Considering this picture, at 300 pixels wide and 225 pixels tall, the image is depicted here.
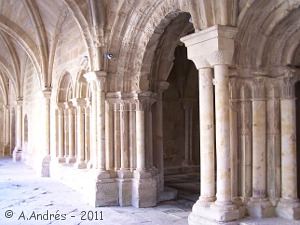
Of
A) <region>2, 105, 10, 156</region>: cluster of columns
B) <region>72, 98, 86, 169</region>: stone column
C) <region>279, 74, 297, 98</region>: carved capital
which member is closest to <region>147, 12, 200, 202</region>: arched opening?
<region>72, 98, 86, 169</region>: stone column

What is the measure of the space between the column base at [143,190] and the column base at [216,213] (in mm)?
2031

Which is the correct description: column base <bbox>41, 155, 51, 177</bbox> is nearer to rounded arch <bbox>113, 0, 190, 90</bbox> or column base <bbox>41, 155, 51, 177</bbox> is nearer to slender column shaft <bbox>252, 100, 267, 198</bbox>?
rounded arch <bbox>113, 0, 190, 90</bbox>

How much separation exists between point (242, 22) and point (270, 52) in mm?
581

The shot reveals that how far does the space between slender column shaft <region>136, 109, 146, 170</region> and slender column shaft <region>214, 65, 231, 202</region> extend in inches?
99.0

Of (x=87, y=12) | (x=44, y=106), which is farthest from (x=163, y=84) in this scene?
(x=44, y=106)

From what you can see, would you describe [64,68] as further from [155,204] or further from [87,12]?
[155,204]

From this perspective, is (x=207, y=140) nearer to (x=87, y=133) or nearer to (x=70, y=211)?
(x=70, y=211)

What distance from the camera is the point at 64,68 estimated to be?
9.56 meters

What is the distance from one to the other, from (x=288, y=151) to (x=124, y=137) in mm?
3176

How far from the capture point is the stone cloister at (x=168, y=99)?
4633 millimetres

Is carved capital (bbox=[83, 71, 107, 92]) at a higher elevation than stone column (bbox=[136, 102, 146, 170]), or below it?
higher

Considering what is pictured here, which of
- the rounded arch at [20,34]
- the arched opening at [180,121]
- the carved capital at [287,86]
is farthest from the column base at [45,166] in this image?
the carved capital at [287,86]

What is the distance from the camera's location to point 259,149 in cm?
484

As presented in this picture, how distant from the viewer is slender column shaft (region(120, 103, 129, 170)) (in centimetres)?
704
